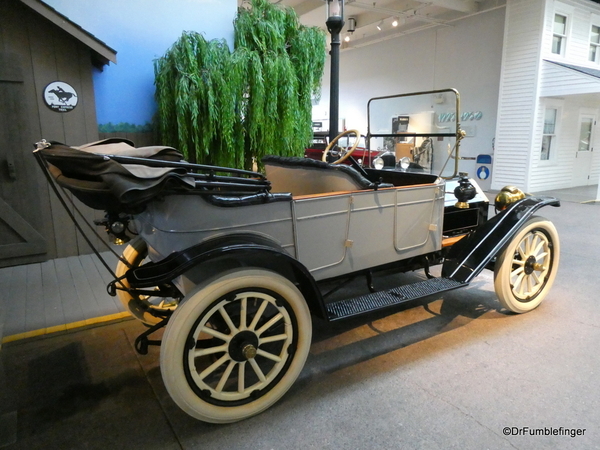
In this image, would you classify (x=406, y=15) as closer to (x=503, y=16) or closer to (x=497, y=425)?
(x=503, y=16)

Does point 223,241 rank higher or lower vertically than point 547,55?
lower

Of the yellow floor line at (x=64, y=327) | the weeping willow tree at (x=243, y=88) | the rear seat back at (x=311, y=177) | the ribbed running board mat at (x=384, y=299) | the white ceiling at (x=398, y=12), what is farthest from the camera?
the white ceiling at (x=398, y=12)

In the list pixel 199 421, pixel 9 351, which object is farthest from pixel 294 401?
pixel 9 351

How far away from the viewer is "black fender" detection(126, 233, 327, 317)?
1775mm

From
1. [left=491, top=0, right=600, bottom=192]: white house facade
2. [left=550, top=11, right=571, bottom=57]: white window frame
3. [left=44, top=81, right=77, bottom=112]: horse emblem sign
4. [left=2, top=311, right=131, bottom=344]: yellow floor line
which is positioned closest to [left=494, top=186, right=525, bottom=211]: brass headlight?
[left=2, top=311, right=131, bottom=344]: yellow floor line

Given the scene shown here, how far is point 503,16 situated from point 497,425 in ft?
33.2

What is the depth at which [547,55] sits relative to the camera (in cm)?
877

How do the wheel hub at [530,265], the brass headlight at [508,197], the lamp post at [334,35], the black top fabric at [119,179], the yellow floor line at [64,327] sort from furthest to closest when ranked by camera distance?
1. the lamp post at [334,35]
2. the brass headlight at [508,197]
3. the wheel hub at [530,265]
4. the yellow floor line at [64,327]
5. the black top fabric at [119,179]

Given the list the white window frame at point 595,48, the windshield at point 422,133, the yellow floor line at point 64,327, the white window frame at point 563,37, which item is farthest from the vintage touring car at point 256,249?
the white window frame at point 595,48

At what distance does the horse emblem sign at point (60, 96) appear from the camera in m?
4.19

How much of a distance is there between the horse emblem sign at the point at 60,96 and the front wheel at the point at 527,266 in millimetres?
4342

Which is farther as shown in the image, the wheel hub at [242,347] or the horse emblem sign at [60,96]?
the horse emblem sign at [60,96]

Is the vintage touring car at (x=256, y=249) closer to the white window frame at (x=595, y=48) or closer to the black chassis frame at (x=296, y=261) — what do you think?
the black chassis frame at (x=296, y=261)

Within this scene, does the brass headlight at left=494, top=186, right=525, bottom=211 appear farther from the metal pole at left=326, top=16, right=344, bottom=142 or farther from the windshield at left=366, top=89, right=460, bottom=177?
the metal pole at left=326, top=16, right=344, bottom=142
